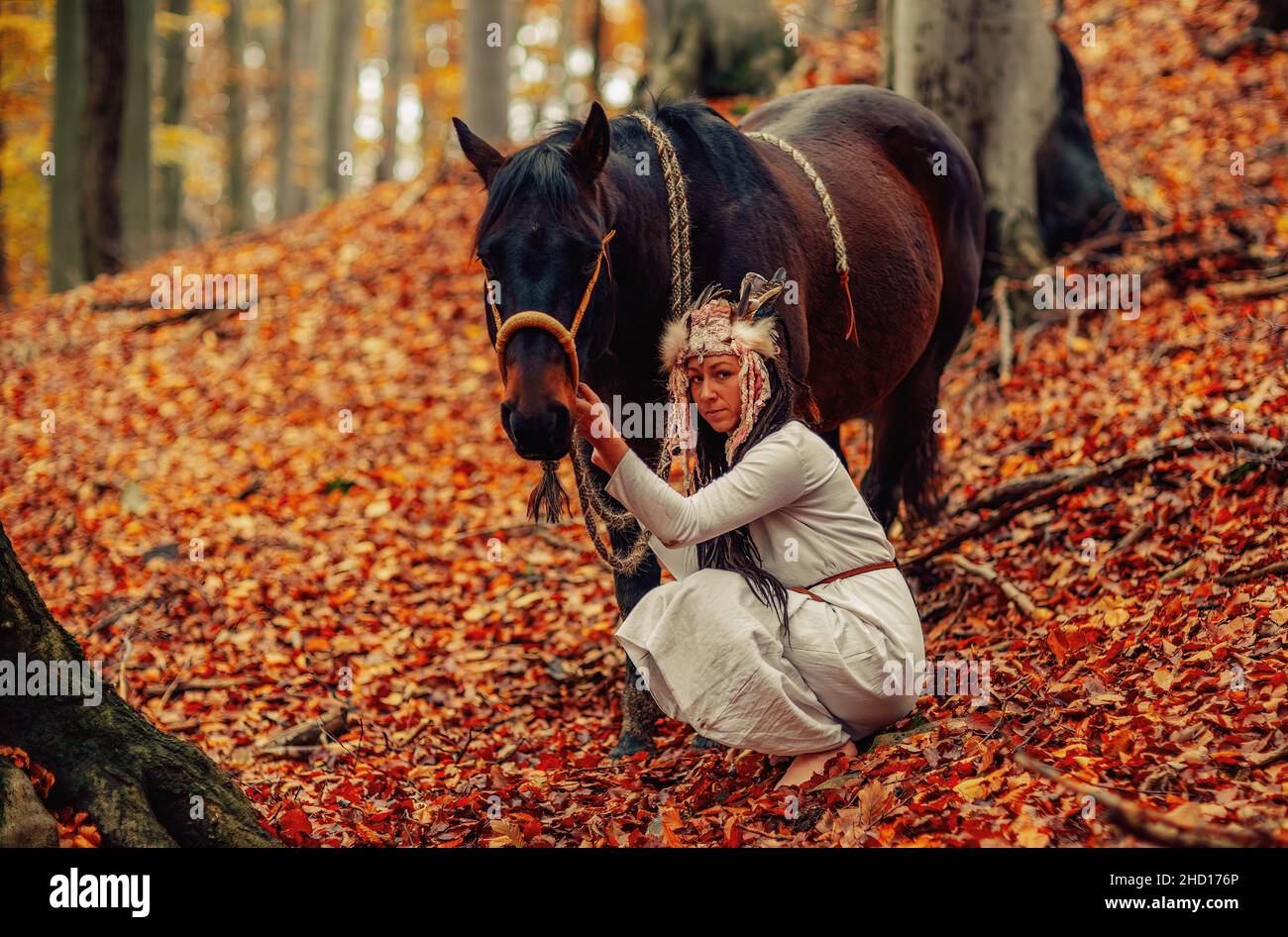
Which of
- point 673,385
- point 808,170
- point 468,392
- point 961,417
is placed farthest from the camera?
point 468,392

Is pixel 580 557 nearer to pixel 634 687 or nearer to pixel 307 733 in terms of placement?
pixel 307 733

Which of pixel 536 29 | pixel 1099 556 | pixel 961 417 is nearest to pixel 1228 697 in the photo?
pixel 1099 556

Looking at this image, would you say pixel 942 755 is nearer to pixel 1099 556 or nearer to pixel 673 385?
pixel 673 385

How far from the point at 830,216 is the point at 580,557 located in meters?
2.89

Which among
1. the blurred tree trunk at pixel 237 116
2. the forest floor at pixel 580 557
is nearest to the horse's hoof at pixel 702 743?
the forest floor at pixel 580 557

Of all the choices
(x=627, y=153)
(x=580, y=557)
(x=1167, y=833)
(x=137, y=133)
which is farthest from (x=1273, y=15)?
(x=137, y=133)

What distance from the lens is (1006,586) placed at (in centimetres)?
498

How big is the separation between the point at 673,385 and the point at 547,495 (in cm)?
80

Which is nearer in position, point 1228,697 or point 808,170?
point 1228,697

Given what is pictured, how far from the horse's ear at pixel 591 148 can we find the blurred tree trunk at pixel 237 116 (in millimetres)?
19354

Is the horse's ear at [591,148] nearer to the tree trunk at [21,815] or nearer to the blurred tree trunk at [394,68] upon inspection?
the tree trunk at [21,815]

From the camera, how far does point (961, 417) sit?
7277mm

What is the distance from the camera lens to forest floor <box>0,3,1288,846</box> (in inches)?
133

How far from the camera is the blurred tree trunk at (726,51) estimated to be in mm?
11867
